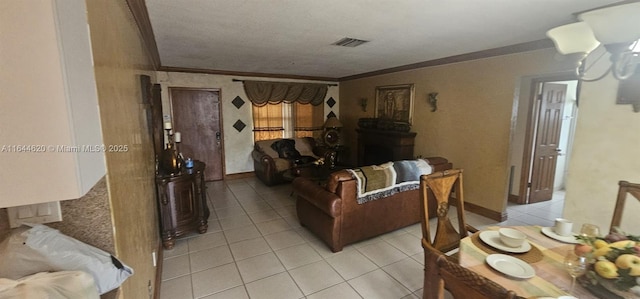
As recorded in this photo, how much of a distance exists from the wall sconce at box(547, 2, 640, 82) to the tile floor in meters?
2.07

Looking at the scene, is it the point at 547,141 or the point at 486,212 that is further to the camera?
the point at 547,141

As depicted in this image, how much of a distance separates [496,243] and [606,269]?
48cm

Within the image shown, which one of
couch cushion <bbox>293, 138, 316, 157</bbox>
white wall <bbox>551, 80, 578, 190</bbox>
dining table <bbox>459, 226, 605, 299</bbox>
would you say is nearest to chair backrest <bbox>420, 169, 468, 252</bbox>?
dining table <bbox>459, 226, 605, 299</bbox>

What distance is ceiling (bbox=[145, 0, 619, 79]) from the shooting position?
2.03m

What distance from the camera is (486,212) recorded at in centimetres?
371

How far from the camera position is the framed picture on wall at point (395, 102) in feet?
15.8

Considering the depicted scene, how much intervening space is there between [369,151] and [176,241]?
3938 millimetres

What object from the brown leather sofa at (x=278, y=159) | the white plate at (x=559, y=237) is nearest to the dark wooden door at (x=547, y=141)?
the white plate at (x=559, y=237)

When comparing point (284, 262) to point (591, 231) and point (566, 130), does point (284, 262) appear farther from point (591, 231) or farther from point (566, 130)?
point (566, 130)

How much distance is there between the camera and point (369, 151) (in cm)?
566

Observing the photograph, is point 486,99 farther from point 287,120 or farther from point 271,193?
point 287,120

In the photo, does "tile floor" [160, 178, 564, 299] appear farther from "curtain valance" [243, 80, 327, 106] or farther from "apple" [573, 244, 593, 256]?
"curtain valance" [243, 80, 327, 106]

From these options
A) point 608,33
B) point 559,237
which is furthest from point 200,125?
point 608,33

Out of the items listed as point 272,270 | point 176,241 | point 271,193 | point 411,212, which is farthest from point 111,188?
point 271,193
